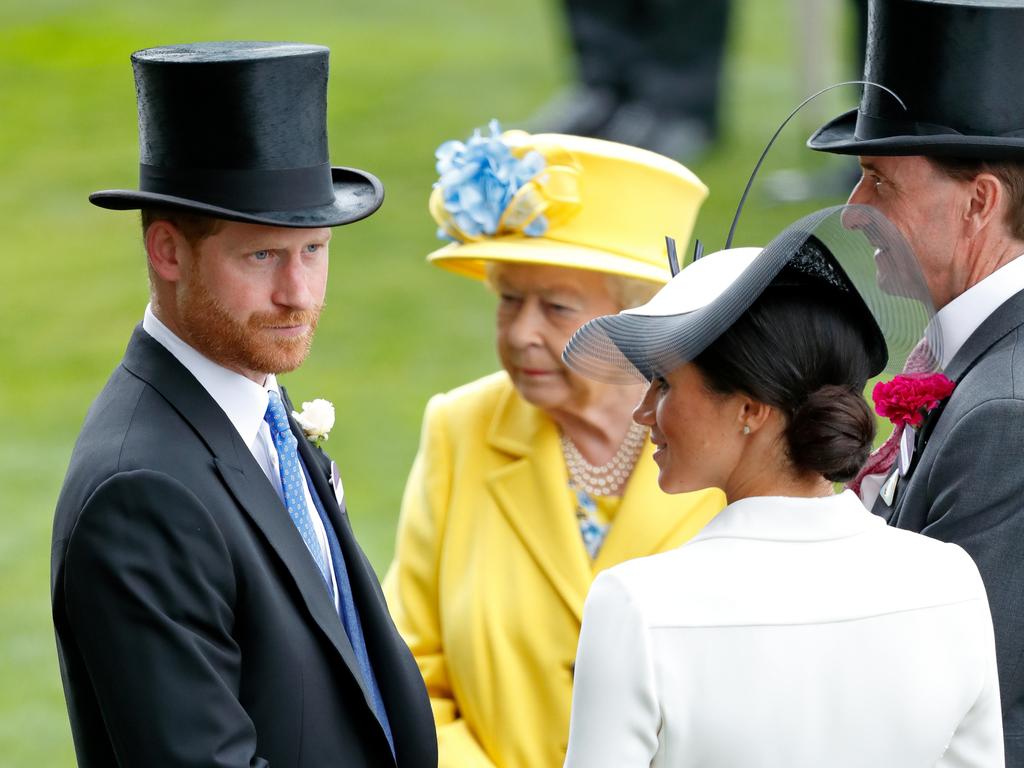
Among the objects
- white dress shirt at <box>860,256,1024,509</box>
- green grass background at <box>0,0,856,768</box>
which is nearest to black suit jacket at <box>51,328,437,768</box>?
white dress shirt at <box>860,256,1024,509</box>

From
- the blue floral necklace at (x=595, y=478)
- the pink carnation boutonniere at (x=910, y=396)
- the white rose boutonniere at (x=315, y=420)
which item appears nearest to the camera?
the pink carnation boutonniere at (x=910, y=396)

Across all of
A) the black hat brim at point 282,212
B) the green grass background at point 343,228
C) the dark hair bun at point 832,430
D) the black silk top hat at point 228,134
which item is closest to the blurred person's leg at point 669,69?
the green grass background at point 343,228

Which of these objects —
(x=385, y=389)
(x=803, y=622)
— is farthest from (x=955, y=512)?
(x=385, y=389)

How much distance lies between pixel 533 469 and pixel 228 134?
1223 millimetres

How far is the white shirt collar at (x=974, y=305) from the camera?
2.88m

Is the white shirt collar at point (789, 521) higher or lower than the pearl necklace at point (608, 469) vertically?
higher

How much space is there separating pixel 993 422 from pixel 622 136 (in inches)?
347

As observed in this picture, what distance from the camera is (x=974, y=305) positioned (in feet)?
9.53

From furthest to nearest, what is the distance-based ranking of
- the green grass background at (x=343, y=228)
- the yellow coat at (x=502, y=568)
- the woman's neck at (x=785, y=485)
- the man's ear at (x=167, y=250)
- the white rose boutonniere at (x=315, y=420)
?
1. the green grass background at (x=343, y=228)
2. the yellow coat at (x=502, y=568)
3. the white rose boutonniere at (x=315, y=420)
4. the man's ear at (x=167, y=250)
5. the woman's neck at (x=785, y=485)

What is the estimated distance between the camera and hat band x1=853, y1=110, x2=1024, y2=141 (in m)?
2.91

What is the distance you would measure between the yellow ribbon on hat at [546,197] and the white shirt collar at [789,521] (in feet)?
4.32

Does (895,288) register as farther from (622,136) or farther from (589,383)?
(622,136)

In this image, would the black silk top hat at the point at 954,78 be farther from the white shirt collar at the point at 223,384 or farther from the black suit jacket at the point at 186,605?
the black suit jacket at the point at 186,605

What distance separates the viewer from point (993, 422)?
269 cm
